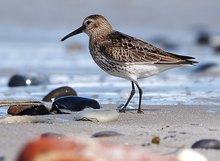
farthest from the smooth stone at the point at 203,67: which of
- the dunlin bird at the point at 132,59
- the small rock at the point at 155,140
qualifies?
the small rock at the point at 155,140

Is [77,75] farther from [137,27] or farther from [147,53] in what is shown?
[137,27]

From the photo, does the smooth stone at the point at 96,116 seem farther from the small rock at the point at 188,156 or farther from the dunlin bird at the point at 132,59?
the small rock at the point at 188,156

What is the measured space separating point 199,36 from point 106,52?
8.66m

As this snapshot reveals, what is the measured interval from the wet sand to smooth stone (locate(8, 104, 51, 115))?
0.18 meters

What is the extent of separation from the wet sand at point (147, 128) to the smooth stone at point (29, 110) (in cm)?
18

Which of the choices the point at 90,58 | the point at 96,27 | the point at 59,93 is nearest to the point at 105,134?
the point at 59,93

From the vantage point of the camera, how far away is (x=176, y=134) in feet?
16.1

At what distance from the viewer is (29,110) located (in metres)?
6.17

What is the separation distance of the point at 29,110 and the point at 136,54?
138 centimetres

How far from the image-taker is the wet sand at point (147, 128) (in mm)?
4473

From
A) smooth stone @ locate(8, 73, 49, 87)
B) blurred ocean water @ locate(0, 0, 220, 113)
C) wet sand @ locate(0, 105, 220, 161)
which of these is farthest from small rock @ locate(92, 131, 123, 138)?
smooth stone @ locate(8, 73, 49, 87)

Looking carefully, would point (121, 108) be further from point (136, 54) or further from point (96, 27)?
point (96, 27)

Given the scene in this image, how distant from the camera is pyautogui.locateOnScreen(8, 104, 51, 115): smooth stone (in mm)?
6141

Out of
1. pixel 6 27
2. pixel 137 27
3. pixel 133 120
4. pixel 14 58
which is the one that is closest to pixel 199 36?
pixel 137 27
